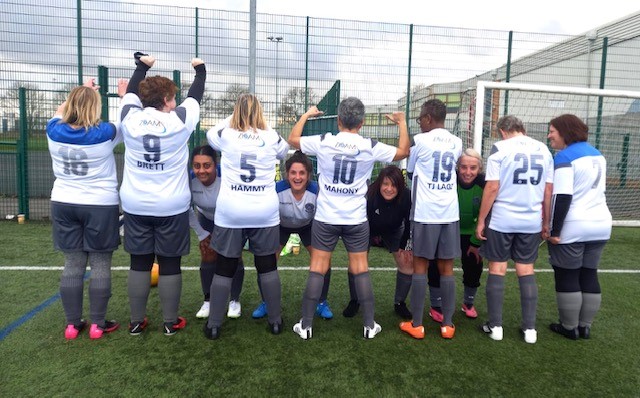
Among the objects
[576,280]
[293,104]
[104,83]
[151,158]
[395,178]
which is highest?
[104,83]

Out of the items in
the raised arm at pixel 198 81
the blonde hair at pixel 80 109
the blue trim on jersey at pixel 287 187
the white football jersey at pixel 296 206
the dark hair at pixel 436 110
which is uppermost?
the raised arm at pixel 198 81

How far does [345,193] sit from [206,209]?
1286 millimetres

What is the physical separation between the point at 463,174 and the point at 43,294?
4.29 metres

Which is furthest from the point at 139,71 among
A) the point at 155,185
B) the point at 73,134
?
the point at 155,185

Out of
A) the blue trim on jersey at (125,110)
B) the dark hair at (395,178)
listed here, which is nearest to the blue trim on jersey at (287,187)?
the dark hair at (395,178)

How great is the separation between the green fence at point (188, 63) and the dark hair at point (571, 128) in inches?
149

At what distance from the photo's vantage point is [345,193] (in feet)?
10.9

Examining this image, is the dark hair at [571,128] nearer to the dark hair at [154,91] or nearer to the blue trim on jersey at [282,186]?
the blue trim on jersey at [282,186]

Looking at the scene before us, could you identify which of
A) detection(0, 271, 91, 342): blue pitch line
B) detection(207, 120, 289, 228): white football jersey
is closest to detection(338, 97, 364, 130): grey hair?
detection(207, 120, 289, 228): white football jersey

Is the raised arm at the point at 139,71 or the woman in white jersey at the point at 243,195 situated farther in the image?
the raised arm at the point at 139,71

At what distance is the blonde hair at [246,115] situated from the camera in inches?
127

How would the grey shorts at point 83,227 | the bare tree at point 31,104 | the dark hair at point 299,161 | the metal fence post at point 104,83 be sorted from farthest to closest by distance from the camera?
the bare tree at point 31,104, the metal fence post at point 104,83, the dark hair at point 299,161, the grey shorts at point 83,227

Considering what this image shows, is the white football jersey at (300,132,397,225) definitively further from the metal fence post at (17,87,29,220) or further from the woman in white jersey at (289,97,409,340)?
the metal fence post at (17,87,29,220)

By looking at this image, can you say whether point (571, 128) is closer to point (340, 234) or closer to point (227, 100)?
point (340, 234)
